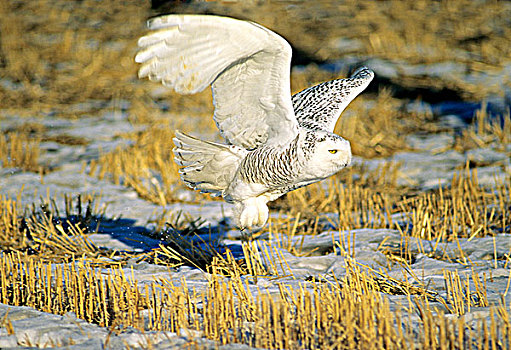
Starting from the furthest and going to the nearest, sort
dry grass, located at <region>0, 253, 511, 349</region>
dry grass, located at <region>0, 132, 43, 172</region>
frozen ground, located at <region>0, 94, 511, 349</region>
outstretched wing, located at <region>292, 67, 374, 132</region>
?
dry grass, located at <region>0, 132, 43, 172</region> → outstretched wing, located at <region>292, 67, 374, 132</region> → frozen ground, located at <region>0, 94, 511, 349</region> → dry grass, located at <region>0, 253, 511, 349</region>

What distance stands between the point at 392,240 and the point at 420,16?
10.0 metres

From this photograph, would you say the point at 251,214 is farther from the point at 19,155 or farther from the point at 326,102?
the point at 19,155

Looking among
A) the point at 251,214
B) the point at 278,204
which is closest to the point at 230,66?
the point at 251,214

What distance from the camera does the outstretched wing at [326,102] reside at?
4621mm

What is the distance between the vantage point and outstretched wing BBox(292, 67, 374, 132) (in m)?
4.62

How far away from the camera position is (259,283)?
15.1ft

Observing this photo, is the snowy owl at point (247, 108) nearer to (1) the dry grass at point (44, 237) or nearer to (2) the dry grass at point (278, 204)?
(2) the dry grass at point (278, 204)

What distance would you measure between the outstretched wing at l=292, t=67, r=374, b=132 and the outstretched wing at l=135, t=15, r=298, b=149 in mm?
328

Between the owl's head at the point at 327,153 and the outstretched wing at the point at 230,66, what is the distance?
24 centimetres

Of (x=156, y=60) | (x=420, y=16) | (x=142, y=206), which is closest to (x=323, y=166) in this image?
(x=156, y=60)

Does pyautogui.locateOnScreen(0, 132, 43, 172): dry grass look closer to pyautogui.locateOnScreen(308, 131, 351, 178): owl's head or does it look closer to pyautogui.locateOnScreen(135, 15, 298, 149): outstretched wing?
pyautogui.locateOnScreen(135, 15, 298, 149): outstretched wing

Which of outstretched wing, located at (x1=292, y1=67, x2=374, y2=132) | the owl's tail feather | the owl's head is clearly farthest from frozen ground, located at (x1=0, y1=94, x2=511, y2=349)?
outstretched wing, located at (x1=292, y1=67, x2=374, y2=132)

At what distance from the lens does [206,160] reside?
4.71m

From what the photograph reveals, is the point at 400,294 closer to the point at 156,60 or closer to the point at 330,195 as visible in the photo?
the point at 156,60
